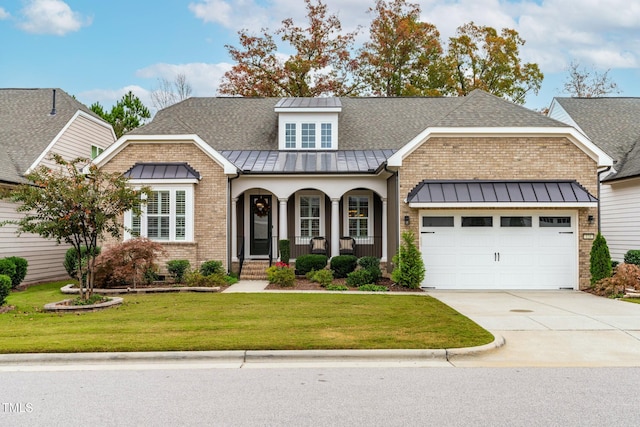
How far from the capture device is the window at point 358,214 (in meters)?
21.0

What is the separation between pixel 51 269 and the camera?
19.7m

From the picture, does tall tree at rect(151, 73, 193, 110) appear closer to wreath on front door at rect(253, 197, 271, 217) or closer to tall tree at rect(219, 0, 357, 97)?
tall tree at rect(219, 0, 357, 97)


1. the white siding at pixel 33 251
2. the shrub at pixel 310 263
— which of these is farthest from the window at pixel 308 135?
the white siding at pixel 33 251

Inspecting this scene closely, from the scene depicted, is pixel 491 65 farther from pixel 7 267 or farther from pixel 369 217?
pixel 7 267

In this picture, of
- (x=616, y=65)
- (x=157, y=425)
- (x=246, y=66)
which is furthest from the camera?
(x=616, y=65)

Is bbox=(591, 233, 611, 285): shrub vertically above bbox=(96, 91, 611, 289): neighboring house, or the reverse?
bbox=(96, 91, 611, 289): neighboring house

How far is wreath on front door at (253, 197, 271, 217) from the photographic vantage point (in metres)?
21.5

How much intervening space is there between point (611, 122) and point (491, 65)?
13866mm

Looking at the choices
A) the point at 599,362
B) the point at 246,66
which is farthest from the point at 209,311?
the point at 246,66

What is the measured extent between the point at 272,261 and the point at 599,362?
13136 mm

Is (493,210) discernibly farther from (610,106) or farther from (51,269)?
(51,269)

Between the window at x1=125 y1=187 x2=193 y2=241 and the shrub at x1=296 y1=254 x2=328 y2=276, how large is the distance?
12.2 feet

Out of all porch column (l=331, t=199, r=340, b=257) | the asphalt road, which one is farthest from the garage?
the asphalt road

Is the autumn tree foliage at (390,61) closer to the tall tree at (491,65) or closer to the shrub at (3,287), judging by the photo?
the tall tree at (491,65)
